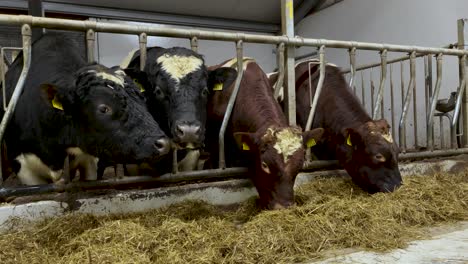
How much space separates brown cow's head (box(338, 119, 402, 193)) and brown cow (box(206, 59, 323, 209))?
530 mm

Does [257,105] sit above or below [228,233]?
above

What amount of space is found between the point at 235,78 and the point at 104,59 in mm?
6142

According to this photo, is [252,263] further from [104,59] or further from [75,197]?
[104,59]

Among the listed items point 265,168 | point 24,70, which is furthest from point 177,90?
point 24,70

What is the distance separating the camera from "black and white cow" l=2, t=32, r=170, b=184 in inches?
106

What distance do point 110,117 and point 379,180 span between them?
93.6 inches

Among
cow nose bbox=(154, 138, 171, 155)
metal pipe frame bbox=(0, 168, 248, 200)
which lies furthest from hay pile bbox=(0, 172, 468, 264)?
cow nose bbox=(154, 138, 171, 155)

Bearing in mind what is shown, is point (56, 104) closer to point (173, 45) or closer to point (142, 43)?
point (142, 43)

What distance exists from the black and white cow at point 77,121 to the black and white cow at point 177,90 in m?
0.45

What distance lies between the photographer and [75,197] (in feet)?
9.45

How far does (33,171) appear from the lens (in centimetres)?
334

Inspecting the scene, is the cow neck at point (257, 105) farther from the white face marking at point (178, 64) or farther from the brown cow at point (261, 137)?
the white face marking at point (178, 64)

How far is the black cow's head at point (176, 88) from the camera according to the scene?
3.31m

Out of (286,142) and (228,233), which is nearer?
(228,233)
